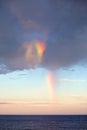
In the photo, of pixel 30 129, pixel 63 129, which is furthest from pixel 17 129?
pixel 63 129

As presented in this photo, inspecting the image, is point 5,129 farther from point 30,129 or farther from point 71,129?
point 71,129

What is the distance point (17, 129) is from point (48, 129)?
996 cm

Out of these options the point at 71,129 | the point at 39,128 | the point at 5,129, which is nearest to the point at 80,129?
the point at 71,129

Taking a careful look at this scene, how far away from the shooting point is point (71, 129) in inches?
4200

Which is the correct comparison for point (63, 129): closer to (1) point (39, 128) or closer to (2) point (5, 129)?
(1) point (39, 128)

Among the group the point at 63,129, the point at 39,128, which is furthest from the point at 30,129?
the point at 63,129

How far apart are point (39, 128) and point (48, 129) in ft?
20.6

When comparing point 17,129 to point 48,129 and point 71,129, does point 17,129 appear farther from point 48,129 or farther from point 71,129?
point 71,129

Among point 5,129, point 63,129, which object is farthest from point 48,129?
point 5,129

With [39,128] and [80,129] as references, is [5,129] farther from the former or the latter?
[80,129]

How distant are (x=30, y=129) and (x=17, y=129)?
4.29 m

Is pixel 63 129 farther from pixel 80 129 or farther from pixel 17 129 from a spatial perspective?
pixel 17 129

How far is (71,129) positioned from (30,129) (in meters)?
13.1

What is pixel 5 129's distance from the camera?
101438 mm
